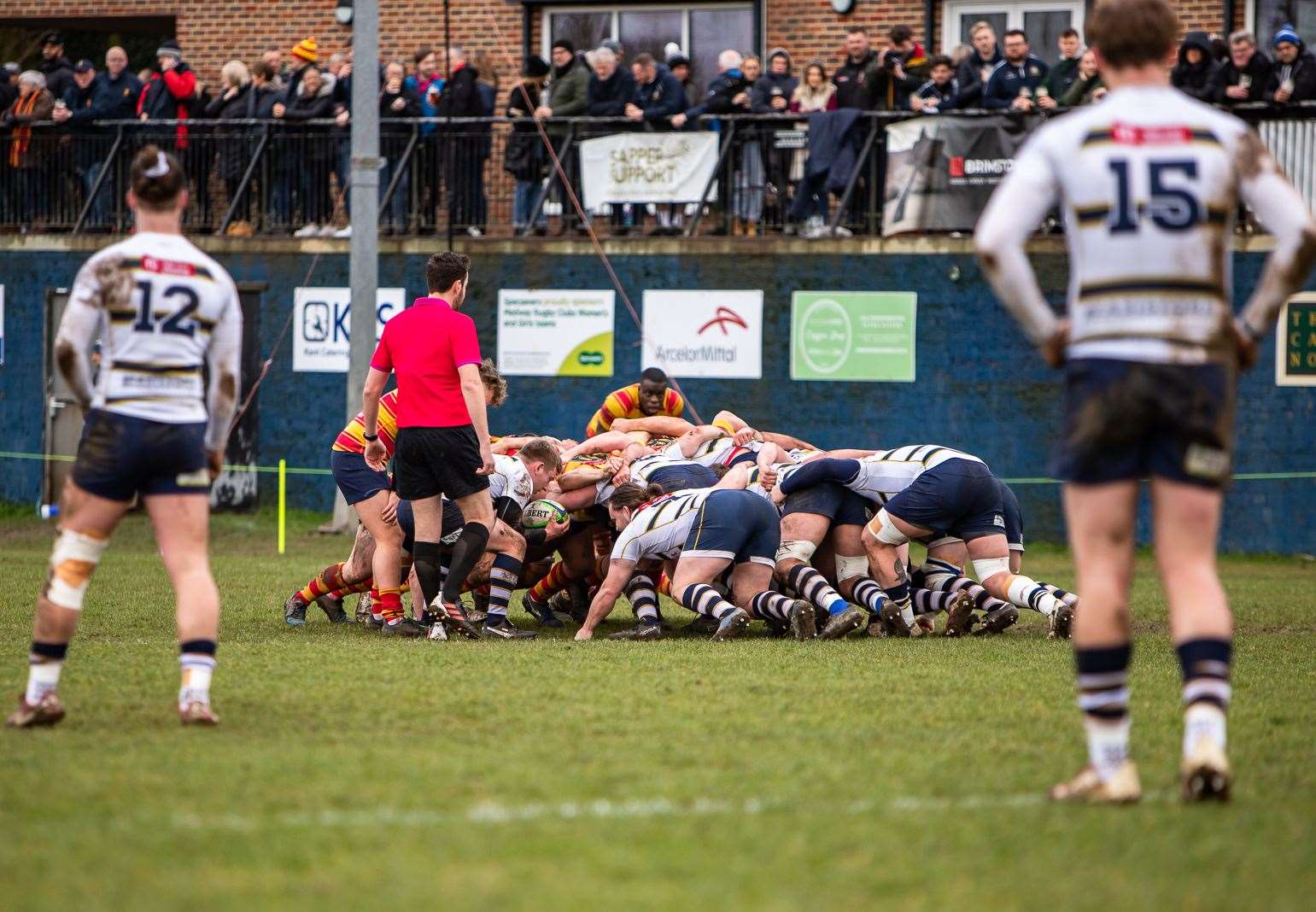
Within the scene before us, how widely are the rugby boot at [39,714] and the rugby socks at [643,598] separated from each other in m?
4.47

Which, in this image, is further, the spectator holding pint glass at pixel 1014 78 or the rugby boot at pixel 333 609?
the spectator holding pint glass at pixel 1014 78

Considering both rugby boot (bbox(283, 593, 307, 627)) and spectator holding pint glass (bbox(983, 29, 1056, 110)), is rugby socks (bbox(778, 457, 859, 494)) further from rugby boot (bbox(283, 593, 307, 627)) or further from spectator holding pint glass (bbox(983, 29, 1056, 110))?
spectator holding pint glass (bbox(983, 29, 1056, 110))

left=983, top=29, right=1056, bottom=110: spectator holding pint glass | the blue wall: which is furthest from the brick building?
the blue wall

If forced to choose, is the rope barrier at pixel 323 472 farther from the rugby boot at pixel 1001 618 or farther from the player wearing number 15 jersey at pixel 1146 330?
the player wearing number 15 jersey at pixel 1146 330

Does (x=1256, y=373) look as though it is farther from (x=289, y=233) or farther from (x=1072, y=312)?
(x=1072, y=312)

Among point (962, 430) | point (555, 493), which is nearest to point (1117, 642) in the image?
point (555, 493)

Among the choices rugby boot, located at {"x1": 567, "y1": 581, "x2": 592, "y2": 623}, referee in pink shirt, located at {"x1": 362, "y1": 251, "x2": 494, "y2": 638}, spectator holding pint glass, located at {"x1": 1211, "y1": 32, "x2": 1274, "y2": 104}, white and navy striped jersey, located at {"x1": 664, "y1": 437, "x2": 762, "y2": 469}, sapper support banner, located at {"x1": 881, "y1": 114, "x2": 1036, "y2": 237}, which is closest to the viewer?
referee in pink shirt, located at {"x1": 362, "y1": 251, "x2": 494, "y2": 638}

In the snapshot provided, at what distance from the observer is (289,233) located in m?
20.0

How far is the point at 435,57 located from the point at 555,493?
423 inches

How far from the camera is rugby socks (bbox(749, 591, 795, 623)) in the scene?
994 centimetres

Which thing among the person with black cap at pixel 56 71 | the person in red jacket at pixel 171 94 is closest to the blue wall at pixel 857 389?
the person in red jacket at pixel 171 94

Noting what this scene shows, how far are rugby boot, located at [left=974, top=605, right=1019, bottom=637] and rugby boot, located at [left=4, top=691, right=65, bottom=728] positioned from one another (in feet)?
18.4

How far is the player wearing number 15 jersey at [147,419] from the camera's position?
6.23 metres

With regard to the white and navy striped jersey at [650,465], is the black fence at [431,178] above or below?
above
